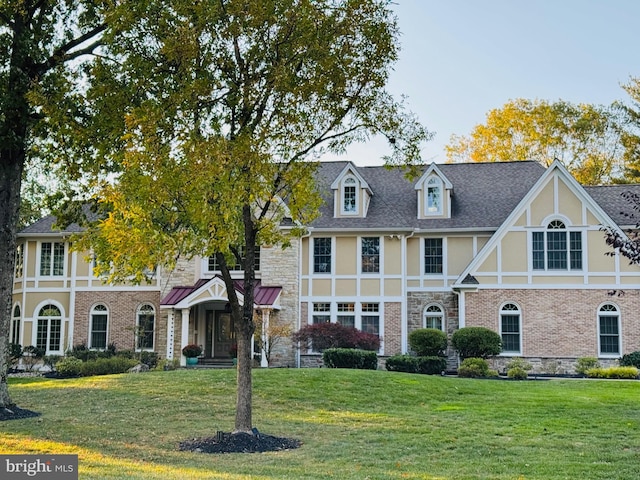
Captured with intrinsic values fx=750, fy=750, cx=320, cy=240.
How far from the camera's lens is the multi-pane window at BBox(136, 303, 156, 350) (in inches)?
1169

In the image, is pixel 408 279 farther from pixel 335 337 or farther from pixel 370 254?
pixel 335 337

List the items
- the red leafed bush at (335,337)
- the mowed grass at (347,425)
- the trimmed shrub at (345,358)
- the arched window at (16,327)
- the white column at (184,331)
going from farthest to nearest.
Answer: the arched window at (16,327) → the white column at (184,331) → the red leafed bush at (335,337) → the trimmed shrub at (345,358) → the mowed grass at (347,425)

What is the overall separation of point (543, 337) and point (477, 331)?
263 centimetres

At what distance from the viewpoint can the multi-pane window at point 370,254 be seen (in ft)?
94.8

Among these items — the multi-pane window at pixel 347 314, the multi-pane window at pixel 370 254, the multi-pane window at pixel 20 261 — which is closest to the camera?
the multi-pane window at pixel 347 314

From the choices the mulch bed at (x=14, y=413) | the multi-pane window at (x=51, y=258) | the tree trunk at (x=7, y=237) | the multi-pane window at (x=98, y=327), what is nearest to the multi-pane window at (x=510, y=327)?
the multi-pane window at (x=98, y=327)

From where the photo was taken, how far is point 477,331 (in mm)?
25625

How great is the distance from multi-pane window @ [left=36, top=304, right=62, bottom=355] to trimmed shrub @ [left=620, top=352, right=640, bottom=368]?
21495 mm

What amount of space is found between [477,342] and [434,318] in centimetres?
340

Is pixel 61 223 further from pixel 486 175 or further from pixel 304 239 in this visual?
pixel 486 175

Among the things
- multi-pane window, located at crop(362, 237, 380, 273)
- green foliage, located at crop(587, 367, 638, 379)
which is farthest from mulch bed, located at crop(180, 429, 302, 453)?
multi-pane window, located at crop(362, 237, 380, 273)

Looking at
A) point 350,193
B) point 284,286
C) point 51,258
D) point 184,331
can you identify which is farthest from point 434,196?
point 51,258

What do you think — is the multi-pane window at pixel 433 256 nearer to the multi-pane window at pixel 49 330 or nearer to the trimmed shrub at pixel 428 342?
the trimmed shrub at pixel 428 342

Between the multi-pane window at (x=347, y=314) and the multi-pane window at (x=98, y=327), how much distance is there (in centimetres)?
952
